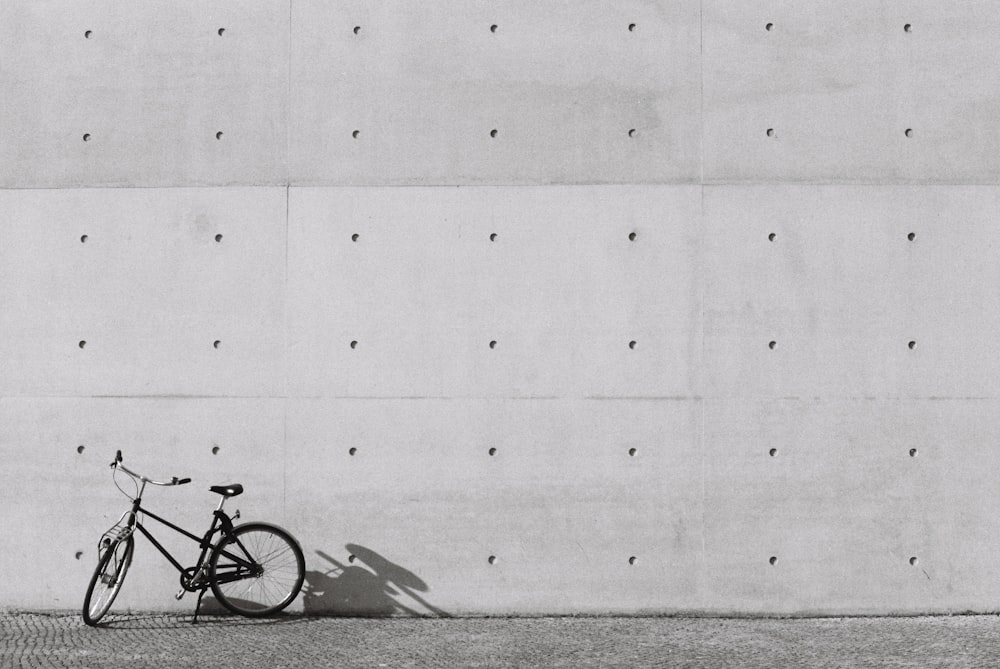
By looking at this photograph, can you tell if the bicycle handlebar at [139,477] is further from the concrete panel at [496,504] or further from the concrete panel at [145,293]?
the concrete panel at [496,504]

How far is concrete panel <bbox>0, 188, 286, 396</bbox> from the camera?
801 cm

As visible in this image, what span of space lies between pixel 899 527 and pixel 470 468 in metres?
3.05

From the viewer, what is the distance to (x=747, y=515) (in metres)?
7.84

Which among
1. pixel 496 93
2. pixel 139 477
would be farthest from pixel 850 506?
pixel 139 477

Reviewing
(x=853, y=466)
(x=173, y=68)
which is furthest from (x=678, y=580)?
(x=173, y=68)

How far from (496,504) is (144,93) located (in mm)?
3949

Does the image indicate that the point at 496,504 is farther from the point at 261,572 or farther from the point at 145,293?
the point at 145,293

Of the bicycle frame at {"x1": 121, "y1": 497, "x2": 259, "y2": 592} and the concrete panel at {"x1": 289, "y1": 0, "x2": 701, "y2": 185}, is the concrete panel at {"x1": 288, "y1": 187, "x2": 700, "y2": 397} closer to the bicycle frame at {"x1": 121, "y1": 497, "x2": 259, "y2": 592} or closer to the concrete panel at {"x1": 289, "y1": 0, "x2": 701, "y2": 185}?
the concrete panel at {"x1": 289, "y1": 0, "x2": 701, "y2": 185}

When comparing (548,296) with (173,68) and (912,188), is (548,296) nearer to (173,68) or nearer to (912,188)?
(912,188)

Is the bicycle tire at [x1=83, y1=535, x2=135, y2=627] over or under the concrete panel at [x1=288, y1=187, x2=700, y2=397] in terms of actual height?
under

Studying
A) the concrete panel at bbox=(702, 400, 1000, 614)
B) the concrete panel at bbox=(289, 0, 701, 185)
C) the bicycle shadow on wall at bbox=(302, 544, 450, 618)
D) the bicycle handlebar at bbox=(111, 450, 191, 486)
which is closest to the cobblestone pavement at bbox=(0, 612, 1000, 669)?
the bicycle shadow on wall at bbox=(302, 544, 450, 618)

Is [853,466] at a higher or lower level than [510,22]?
lower

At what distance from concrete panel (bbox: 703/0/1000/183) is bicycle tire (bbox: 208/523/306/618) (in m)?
4.03

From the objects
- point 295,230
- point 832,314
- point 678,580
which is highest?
point 295,230
